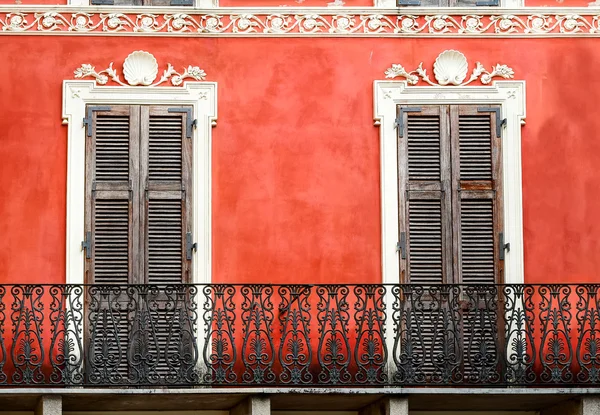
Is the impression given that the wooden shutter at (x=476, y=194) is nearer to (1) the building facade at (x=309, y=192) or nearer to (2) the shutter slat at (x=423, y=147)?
(1) the building facade at (x=309, y=192)

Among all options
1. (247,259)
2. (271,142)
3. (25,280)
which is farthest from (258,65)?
(25,280)

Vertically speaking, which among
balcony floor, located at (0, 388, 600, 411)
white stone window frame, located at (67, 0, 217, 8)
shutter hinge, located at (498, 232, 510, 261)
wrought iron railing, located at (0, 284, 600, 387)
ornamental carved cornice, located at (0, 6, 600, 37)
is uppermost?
white stone window frame, located at (67, 0, 217, 8)

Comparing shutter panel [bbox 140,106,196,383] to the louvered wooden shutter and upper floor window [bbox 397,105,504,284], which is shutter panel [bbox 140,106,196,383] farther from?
upper floor window [bbox 397,105,504,284]

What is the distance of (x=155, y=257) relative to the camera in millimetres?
17125

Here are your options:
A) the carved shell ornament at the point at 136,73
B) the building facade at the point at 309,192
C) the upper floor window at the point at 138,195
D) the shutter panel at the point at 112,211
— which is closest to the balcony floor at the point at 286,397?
the building facade at the point at 309,192

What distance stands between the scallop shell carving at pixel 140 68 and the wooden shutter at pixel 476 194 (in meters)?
3.03

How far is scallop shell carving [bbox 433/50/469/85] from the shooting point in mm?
17562

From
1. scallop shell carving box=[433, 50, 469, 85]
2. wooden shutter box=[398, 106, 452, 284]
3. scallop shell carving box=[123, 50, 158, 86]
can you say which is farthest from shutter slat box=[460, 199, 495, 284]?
scallop shell carving box=[123, 50, 158, 86]

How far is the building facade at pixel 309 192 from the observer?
16656 mm

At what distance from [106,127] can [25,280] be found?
1717 millimetres

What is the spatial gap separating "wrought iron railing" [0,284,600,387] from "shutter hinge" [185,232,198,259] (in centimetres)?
40

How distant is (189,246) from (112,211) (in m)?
0.84

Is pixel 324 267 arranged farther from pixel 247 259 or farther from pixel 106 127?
pixel 106 127

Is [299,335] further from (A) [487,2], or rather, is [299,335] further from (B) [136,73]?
(A) [487,2]
